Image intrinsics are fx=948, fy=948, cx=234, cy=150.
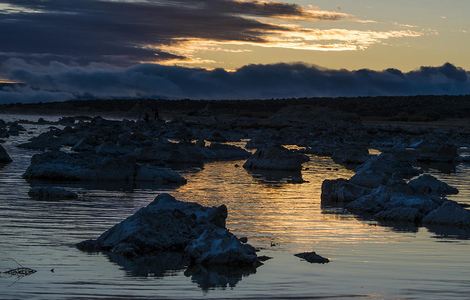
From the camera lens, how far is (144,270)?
43.7ft

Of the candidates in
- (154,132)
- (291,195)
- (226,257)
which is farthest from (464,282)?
(154,132)

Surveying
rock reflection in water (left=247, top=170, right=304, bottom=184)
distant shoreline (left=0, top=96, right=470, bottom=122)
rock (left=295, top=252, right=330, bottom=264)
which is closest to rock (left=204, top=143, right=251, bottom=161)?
rock reflection in water (left=247, top=170, right=304, bottom=184)

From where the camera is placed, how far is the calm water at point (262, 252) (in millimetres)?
11953

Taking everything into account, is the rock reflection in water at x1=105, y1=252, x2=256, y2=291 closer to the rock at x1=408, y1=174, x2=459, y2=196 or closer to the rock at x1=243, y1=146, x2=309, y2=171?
the rock at x1=408, y1=174, x2=459, y2=196

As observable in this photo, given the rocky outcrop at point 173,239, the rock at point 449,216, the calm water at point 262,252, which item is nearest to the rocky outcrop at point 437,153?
the calm water at point 262,252

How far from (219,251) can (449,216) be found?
7.26 meters

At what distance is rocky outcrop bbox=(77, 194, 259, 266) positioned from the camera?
1391 cm

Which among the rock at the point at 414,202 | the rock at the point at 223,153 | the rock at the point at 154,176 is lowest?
the rock at the point at 223,153

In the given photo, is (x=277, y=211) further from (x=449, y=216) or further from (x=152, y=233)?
(x=152, y=233)

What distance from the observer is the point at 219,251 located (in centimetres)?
1388

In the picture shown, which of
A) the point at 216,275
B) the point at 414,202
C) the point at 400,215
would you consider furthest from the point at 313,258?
the point at 414,202

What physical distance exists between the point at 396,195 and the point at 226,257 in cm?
876

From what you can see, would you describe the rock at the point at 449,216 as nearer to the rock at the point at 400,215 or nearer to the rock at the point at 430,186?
the rock at the point at 400,215

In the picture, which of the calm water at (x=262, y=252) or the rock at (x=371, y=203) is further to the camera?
the rock at (x=371, y=203)
